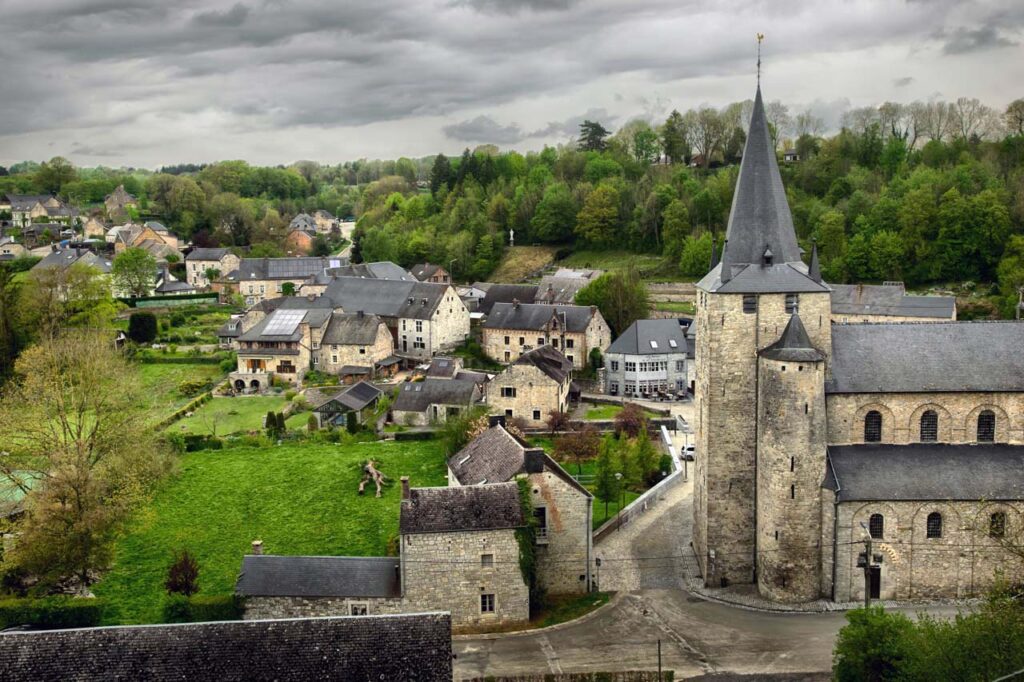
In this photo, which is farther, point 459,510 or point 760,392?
point 760,392

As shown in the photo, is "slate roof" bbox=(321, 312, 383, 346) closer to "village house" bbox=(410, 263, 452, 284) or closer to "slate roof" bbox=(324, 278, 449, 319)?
"slate roof" bbox=(324, 278, 449, 319)

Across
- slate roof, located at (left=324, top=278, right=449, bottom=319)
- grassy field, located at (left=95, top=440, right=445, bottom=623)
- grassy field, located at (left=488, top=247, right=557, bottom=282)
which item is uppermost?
grassy field, located at (left=488, top=247, right=557, bottom=282)

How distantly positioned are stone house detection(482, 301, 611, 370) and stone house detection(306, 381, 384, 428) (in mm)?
14021

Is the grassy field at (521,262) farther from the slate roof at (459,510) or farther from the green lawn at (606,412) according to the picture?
the slate roof at (459,510)

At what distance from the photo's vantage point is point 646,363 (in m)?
62.9

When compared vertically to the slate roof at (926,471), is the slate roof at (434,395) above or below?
below

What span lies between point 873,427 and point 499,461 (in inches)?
531

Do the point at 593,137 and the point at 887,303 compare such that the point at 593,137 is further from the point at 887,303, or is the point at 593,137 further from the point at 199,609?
the point at 199,609

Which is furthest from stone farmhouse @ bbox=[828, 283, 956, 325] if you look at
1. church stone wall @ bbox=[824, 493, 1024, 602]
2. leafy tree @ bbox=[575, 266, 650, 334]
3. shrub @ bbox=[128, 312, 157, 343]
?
shrub @ bbox=[128, 312, 157, 343]

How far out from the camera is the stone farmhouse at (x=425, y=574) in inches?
1139

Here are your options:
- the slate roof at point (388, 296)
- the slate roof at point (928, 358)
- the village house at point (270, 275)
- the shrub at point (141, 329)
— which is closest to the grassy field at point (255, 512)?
the slate roof at point (928, 358)

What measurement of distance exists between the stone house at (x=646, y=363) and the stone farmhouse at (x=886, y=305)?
12.6m

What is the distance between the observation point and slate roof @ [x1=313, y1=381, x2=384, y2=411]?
58062 millimetres

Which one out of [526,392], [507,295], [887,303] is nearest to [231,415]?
[526,392]
